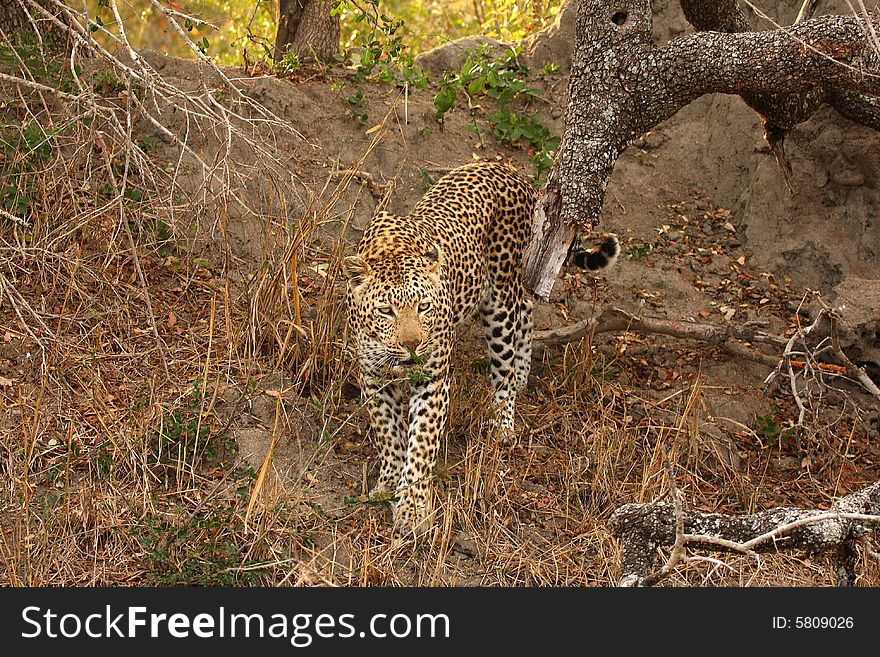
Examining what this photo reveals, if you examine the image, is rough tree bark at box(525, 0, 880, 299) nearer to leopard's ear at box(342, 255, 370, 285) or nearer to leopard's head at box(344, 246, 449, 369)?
leopard's head at box(344, 246, 449, 369)

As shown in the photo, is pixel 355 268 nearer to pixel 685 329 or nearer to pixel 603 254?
pixel 603 254

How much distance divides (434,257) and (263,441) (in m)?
1.57

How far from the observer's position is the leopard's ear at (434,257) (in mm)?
7160

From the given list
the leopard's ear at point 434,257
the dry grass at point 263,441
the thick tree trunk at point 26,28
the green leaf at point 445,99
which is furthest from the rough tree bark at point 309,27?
the leopard's ear at point 434,257

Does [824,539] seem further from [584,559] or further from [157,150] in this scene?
[157,150]

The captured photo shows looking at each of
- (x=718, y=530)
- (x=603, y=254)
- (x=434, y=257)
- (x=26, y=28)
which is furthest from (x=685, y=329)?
(x=26, y=28)

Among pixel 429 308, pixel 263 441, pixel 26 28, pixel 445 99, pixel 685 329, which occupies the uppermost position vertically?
pixel 26 28

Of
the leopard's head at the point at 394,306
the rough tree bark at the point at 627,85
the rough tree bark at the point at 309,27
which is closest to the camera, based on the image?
the leopard's head at the point at 394,306

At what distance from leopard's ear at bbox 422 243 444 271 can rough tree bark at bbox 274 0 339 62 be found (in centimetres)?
390

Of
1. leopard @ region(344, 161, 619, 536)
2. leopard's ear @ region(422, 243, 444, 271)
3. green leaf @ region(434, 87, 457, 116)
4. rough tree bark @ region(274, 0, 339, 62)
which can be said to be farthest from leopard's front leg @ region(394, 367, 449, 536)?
rough tree bark @ region(274, 0, 339, 62)

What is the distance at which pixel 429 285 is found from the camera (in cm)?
706

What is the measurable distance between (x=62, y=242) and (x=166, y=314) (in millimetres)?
844

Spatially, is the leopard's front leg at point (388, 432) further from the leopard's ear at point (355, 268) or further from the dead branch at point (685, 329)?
the dead branch at point (685, 329)

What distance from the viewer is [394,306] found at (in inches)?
271
